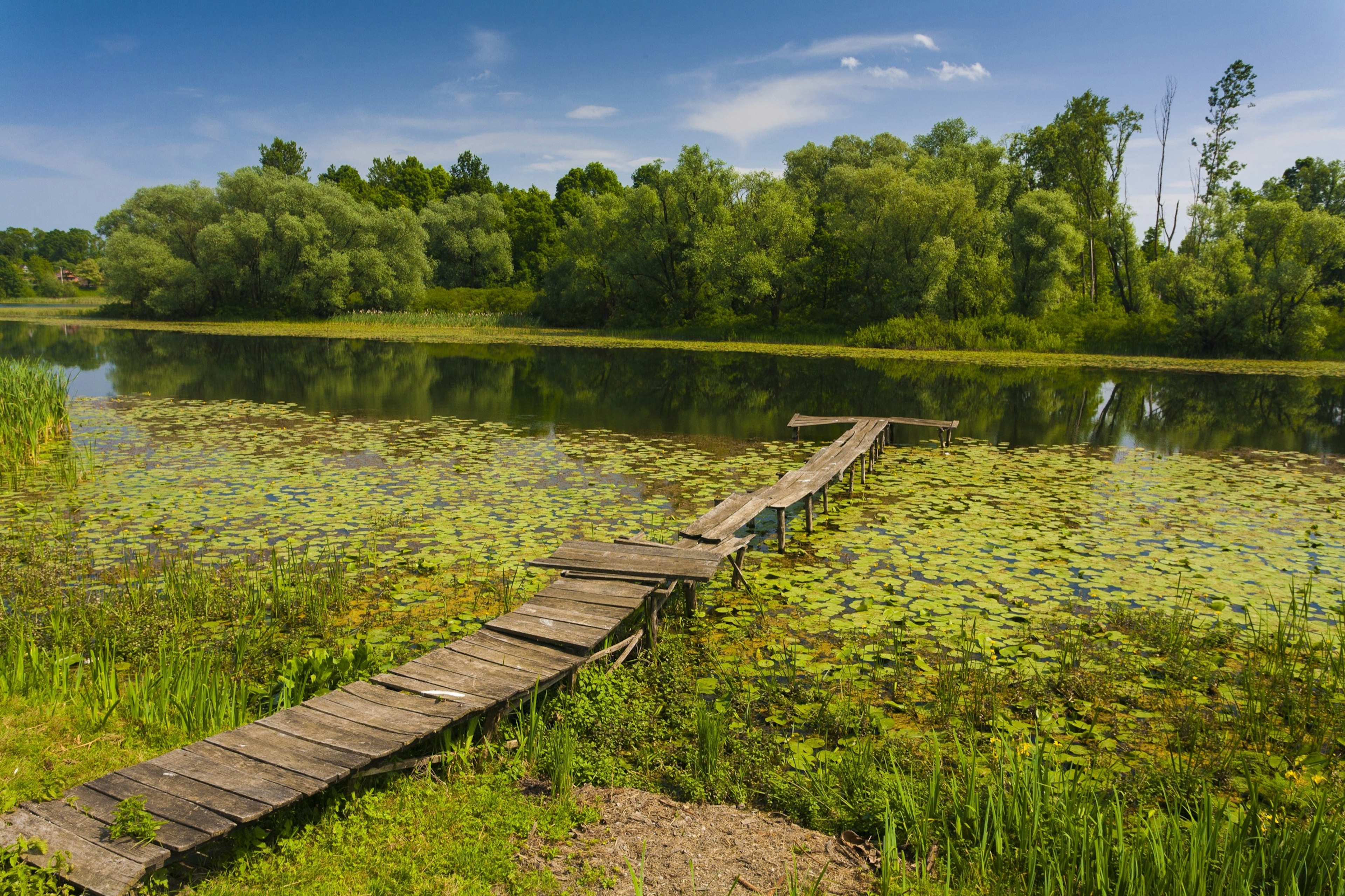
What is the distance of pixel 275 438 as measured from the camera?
14281 millimetres

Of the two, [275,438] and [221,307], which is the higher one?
Result: [221,307]

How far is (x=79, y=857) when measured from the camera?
3.05m

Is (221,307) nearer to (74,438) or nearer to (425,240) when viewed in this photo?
(425,240)

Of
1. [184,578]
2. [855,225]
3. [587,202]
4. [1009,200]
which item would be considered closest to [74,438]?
[184,578]

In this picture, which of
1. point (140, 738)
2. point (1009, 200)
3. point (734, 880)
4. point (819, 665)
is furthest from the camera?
point (1009, 200)

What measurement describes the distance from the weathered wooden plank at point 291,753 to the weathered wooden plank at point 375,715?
273mm

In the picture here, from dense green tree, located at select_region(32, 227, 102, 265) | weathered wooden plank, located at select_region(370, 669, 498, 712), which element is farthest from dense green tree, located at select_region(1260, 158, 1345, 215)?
dense green tree, located at select_region(32, 227, 102, 265)

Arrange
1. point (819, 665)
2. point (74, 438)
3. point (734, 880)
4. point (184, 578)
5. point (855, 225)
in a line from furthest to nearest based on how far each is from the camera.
A: point (855, 225) → point (74, 438) → point (184, 578) → point (819, 665) → point (734, 880)

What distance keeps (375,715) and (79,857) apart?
136 centimetres

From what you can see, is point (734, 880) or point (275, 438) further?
point (275, 438)

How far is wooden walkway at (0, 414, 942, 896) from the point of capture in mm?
3174

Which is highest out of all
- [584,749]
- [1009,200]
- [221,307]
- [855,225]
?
[1009,200]

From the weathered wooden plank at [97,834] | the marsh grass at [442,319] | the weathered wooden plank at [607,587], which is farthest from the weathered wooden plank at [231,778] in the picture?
the marsh grass at [442,319]

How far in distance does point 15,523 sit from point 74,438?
6.13 metres
